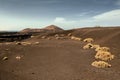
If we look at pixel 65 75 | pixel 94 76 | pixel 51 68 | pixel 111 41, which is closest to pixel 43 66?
pixel 51 68

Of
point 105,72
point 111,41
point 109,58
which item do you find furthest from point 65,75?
point 111,41

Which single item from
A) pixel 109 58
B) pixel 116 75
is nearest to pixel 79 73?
pixel 116 75

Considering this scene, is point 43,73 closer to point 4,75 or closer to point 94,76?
point 4,75

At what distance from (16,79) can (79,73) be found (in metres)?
5.10

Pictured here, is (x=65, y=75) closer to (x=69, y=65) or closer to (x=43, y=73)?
(x=43, y=73)

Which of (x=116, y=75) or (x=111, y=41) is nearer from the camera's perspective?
(x=116, y=75)

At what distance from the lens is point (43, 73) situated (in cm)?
1731

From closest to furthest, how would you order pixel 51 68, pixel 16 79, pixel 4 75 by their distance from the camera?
pixel 16 79
pixel 4 75
pixel 51 68

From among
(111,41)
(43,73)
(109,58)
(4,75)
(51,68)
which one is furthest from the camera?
(111,41)

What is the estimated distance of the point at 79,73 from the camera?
1691cm

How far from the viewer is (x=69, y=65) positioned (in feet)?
66.0

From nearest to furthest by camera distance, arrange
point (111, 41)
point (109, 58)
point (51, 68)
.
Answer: point (51, 68) → point (109, 58) → point (111, 41)

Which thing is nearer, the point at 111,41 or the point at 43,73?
the point at 43,73

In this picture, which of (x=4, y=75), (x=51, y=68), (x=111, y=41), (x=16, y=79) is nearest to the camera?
(x=16, y=79)
